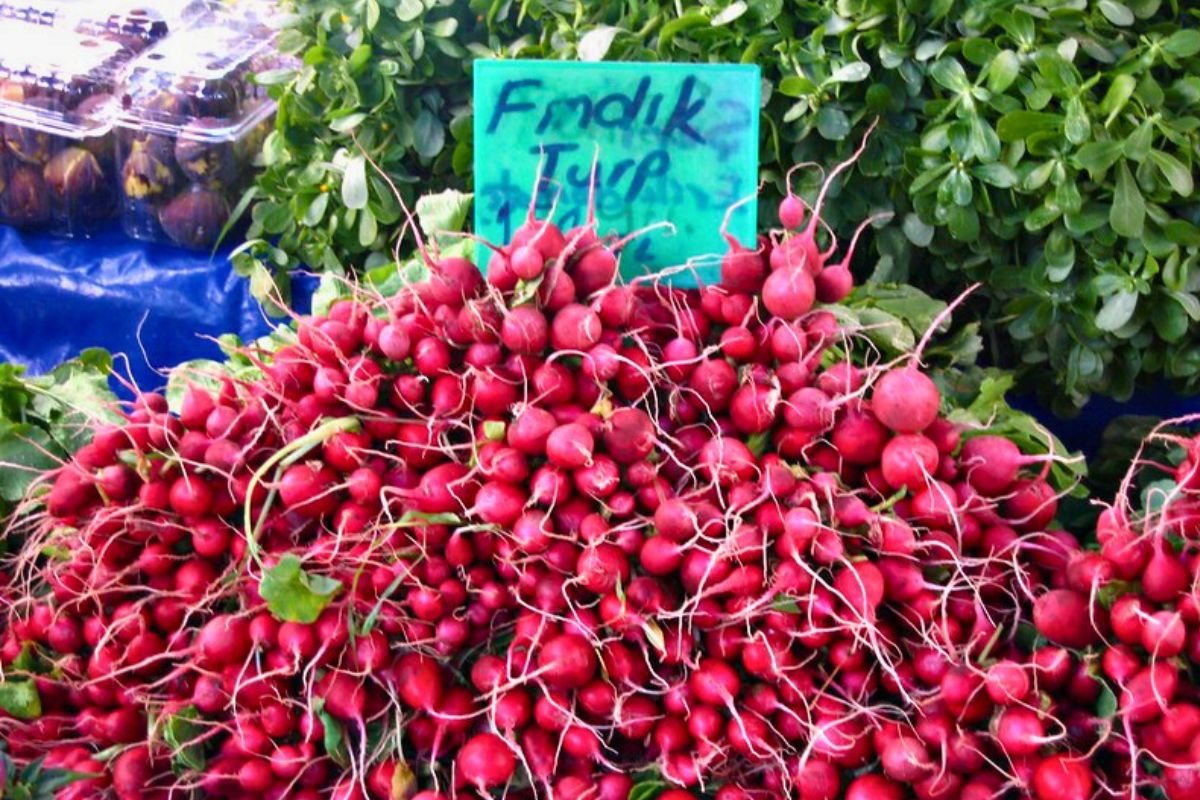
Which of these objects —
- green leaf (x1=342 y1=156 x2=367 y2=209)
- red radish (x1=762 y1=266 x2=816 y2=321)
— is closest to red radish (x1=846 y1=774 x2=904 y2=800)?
red radish (x1=762 y1=266 x2=816 y2=321)

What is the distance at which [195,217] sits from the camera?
219 cm

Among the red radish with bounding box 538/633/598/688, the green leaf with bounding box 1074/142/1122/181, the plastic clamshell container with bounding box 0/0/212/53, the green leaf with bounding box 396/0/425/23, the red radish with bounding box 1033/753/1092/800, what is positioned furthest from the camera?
the plastic clamshell container with bounding box 0/0/212/53

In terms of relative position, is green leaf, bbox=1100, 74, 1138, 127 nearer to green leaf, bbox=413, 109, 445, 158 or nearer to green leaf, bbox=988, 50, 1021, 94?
green leaf, bbox=988, 50, 1021, 94

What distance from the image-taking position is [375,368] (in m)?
1.18

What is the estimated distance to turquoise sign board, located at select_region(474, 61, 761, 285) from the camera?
1306 millimetres

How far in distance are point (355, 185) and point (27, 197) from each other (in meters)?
1.06

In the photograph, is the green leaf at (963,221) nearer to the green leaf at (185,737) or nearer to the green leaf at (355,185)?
the green leaf at (355,185)

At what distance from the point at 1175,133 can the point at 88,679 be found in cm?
169

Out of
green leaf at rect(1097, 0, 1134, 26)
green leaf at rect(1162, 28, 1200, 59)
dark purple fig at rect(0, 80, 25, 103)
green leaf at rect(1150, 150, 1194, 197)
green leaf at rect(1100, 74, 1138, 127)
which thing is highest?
green leaf at rect(1097, 0, 1134, 26)

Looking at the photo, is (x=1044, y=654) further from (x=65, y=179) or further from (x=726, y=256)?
(x=65, y=179)

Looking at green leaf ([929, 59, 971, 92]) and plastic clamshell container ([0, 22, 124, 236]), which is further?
plastic clamshell container ([0, 22, 124, 236])

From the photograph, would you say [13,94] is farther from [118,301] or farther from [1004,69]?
[1004,69]

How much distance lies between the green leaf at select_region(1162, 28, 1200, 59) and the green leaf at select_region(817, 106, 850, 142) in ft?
1.58

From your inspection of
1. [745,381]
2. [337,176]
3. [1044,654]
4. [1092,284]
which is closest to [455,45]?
[337,176]
